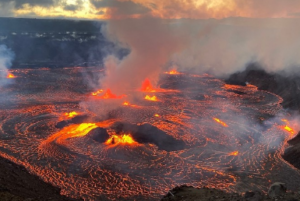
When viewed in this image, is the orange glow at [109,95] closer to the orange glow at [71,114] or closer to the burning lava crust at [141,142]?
the burning lava crust at [141,142]

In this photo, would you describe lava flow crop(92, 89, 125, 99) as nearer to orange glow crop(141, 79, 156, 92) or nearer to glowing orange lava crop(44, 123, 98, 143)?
orange glow crop(141, 79, 156, 92)

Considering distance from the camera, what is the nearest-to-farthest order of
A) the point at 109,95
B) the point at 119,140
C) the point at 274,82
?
the point at 119,140 → the point at 109,95 → the point at 274,82

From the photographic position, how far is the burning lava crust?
98.6 ft

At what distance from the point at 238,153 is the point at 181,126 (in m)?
11.2

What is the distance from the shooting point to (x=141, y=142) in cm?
3938

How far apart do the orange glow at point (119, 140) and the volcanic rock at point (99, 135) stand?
0.81 meters

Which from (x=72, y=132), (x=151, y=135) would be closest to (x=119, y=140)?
(x=151, y=135)

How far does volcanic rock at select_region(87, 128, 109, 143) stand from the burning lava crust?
0.16 metres

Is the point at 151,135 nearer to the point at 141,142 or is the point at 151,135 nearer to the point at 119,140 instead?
the point at 141,142

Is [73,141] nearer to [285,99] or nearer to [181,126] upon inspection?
[181,126]

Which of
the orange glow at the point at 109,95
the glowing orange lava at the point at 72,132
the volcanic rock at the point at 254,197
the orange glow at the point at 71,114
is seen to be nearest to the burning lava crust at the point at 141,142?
the glowing orange lava at the point at 72,132

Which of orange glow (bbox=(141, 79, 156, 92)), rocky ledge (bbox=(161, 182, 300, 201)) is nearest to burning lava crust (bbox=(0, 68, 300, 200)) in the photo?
rocky ledge (bbox=(161, 182, 300, 201))

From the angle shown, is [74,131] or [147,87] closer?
[74,131]

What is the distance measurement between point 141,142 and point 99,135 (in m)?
6.07
